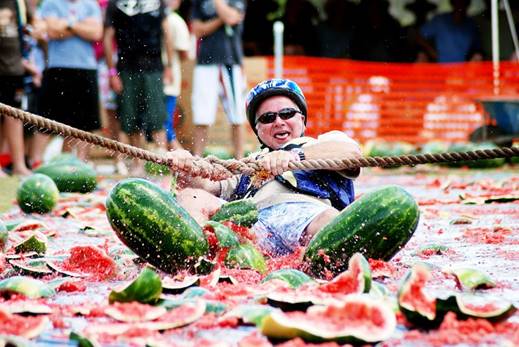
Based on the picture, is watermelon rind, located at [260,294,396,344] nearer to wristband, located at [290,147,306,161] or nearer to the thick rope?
the thick rope

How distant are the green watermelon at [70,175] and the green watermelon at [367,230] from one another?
202 inches

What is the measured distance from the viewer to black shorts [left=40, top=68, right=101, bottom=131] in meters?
11.3

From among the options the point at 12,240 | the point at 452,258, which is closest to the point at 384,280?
the point at 452,258

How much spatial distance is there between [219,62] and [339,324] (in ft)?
29.0

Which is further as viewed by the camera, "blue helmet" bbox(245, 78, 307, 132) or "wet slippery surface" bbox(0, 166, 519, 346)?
"blue helmet" bbox(245, 78, 307, 132)

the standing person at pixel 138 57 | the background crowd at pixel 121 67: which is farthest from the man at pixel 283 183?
the standing person at pixel 138 57

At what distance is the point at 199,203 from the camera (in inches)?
192

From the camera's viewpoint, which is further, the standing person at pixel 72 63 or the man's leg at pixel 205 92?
the man's leg at pixel 205 92

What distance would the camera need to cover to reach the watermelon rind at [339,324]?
2.70 metres

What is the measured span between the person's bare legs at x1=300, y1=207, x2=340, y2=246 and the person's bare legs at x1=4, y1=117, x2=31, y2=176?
6905 mm

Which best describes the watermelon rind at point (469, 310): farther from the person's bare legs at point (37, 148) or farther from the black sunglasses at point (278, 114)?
the person's bare legs at point (37, 148)

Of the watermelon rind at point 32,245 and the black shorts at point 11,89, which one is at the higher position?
the black shorts at point 11,89

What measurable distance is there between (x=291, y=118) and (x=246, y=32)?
13.0 meters

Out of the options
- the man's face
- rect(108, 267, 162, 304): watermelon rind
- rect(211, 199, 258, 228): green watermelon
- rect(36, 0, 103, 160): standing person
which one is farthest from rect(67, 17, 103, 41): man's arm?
rect(108, 267, 162, 304): watermelon rind
